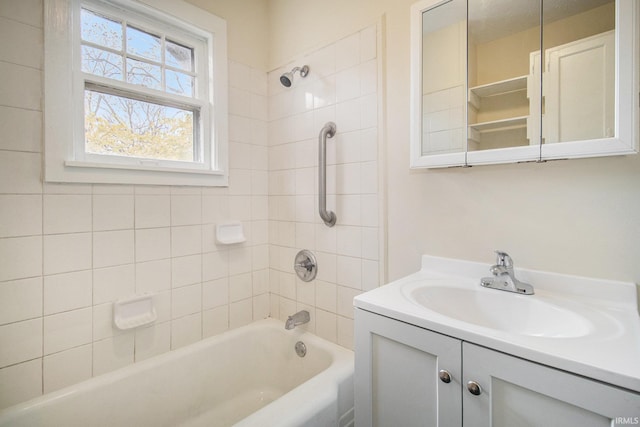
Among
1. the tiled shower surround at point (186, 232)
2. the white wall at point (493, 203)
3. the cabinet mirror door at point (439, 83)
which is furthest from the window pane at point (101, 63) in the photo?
the cabinet mirror door at point (439, 83)

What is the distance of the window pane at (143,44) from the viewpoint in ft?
4.76

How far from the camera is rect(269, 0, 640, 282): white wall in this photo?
2.89 ft

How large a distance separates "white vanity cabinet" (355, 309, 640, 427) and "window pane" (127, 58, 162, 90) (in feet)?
5.02

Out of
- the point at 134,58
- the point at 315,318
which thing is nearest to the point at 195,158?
the point at 134,58

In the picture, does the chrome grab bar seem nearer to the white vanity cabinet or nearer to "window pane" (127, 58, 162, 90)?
the white vanity cabinet

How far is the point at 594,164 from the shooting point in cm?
90

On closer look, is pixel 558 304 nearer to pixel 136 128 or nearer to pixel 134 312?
pixel 134 312

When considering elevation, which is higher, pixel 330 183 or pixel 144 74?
pixel 144 74

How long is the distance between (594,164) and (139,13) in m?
2.04

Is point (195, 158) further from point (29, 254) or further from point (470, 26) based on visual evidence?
point (470, 26)

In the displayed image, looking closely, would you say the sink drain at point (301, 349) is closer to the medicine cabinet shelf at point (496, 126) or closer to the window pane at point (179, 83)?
the medicine cabinet shelf at point (496, 126)

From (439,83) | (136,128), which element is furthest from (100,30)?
(439,83)

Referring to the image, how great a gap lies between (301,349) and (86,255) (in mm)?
1170

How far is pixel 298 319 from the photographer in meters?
1.68
